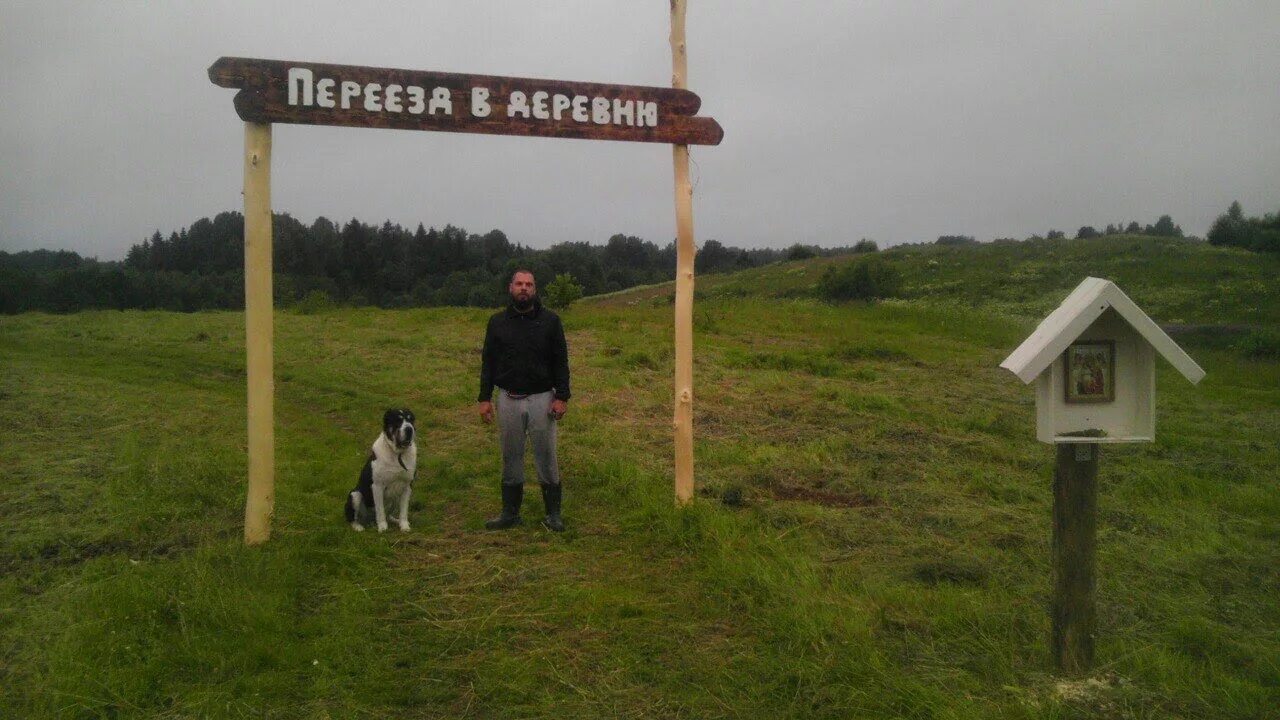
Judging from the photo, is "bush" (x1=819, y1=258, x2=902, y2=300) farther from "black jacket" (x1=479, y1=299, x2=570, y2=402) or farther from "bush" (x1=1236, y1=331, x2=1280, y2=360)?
"black jacket" (x1=479, y1=299, x2=570, y2=402)

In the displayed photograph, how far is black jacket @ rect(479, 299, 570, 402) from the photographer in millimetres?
6074

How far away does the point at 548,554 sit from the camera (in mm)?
5699

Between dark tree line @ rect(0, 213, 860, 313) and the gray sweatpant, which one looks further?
dark tree line @ rect(0, 213, 860, 313)

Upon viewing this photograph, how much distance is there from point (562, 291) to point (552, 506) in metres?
17.7

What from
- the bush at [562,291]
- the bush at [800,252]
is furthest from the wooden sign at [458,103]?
the bush at [800,252]

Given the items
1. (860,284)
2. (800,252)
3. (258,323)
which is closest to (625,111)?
(258,323)

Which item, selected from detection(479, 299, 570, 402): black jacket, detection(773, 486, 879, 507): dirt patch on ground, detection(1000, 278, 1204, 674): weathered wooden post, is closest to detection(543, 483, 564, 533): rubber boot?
detection(479, 299, 570, 402): black jacket

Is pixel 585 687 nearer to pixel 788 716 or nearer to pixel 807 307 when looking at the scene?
pixel 788 716

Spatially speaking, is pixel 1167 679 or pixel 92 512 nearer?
pixel 1167 679

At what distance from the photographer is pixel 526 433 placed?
6.26 m

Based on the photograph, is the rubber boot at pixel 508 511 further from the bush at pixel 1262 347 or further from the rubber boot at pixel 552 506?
the bush at pixel 1262 347

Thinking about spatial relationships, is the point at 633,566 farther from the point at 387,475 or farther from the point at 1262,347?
the point at 1262,347

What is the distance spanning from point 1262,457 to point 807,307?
1853 centimetres

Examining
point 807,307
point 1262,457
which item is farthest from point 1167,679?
point 807,307
